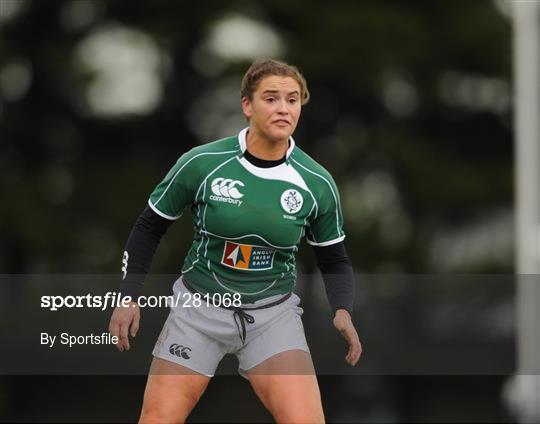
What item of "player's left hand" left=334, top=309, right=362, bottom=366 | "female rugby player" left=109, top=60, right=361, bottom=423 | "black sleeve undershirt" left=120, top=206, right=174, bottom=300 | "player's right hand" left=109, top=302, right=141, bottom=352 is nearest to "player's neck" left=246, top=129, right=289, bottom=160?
"female rugby player" left=109, top=60, right=361, bottom=423

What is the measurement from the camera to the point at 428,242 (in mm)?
26953

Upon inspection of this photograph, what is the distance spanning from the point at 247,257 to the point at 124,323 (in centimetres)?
68

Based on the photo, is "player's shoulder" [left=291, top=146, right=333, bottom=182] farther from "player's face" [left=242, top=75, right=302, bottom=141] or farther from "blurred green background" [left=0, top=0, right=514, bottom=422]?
"blurred green background" [left=0, top=0, right=514, bottom=422]

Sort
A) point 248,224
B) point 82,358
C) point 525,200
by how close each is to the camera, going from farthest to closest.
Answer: point 525,200
point 82,358
point 248,224

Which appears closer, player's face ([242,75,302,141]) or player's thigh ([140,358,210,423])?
player's face ([242,75,302,141])

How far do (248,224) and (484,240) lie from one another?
2132 cm

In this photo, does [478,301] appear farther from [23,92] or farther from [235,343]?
[235,343]

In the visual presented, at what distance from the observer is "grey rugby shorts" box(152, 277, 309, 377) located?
7.00 meters

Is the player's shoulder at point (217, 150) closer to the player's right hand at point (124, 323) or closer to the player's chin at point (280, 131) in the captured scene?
the player's chin at point (280, 131)

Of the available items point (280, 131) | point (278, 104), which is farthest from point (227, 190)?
point (278, 104)

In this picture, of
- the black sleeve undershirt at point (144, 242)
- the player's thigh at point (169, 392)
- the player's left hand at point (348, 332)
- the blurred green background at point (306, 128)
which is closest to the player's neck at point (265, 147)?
the black sleeve undershirt at point (144, 242)

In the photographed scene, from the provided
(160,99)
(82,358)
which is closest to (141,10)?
(160,99)

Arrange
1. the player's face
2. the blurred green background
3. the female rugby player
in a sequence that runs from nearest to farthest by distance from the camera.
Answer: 1. the player's face
2. the female rugby player
3. the blurred green background

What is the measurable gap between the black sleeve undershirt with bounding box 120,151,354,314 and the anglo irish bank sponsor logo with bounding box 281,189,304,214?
0.57 feet
